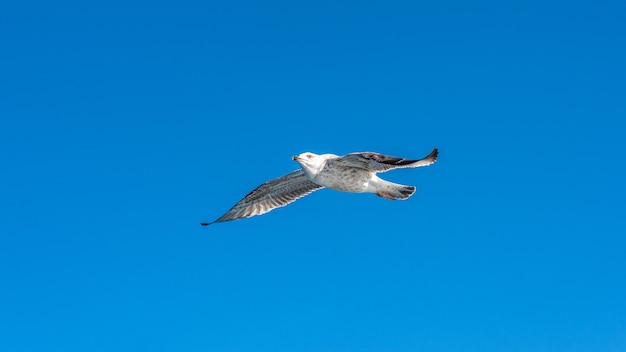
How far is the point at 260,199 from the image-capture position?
1898 cm

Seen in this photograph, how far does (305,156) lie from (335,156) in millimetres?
667

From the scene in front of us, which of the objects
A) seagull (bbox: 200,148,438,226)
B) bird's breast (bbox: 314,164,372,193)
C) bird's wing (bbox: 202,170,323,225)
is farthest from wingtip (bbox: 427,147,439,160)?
bird's wing (bbox: 202,170,323,225)

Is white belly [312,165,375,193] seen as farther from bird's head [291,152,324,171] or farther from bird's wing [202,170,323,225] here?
bird's wing [202,170,323,225]

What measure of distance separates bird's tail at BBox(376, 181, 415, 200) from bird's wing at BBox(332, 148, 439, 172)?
98 cm

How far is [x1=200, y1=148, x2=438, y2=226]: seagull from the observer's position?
47.7 feet

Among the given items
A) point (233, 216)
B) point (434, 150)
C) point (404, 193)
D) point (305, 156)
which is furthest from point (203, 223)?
point (434, 150)

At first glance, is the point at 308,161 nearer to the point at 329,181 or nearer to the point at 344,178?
the point at 329,181

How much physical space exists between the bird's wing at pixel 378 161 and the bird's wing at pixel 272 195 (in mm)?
2864

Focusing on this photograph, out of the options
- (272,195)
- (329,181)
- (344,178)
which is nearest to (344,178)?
(344,178)

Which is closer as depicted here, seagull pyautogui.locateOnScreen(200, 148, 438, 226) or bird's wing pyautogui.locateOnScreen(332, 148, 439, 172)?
bird's wing pyautogui.locateOnScreen(332, 148, 439, 172)

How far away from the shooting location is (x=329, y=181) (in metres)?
16.0

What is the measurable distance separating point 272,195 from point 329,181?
3.20 m

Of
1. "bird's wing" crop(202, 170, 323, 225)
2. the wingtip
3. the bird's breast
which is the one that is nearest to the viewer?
the wingtip

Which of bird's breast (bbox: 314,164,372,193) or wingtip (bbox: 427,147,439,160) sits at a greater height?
bird's breast (bbox: 314,164,372,193)
